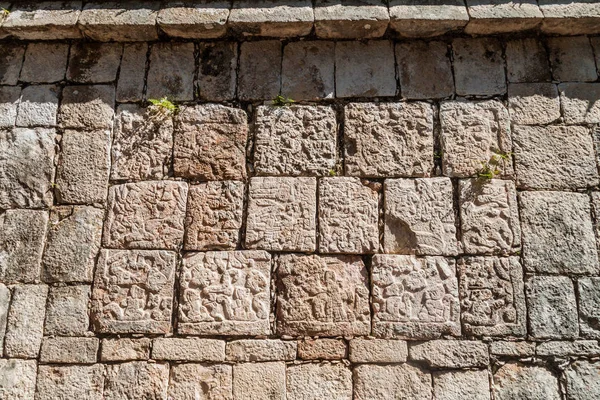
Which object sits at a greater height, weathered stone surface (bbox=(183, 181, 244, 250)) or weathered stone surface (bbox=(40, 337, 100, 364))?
weathered stone surface (bbox=(183, 181, 244, 250))

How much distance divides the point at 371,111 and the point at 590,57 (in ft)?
5.67

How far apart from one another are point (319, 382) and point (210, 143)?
5.98 ft

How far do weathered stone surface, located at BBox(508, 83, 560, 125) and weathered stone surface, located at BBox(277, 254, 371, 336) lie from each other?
5.28 feet

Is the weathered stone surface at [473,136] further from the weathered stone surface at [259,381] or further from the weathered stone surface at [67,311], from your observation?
the weathered stone surface at [67,311]

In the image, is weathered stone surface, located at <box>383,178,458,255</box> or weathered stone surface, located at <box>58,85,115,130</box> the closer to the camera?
weathered stone surface, located at <box>383,178,458,255</box>

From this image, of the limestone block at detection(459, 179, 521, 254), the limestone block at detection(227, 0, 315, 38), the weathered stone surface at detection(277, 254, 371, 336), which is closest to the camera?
the weathered stone surface at detection(277, 254, 371, 336)

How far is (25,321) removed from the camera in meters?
3.45

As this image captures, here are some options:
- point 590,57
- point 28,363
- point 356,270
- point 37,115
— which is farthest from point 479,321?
point 37,115

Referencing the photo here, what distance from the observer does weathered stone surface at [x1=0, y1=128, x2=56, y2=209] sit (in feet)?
12.1

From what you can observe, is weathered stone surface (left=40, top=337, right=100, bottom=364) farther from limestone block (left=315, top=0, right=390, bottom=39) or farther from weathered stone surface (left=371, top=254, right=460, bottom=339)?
limestone block (left=315, top=0, right=390, bottom=39)

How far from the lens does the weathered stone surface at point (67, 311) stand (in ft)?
11.3

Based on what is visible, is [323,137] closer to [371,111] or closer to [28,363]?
[371,111]

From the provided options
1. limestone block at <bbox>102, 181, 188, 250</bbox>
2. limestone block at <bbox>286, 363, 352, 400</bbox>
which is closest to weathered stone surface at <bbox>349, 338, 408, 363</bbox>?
limestone block at <bbox>286, 363, 352, 400</bbox>

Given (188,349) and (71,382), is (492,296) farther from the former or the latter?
(71,382)
